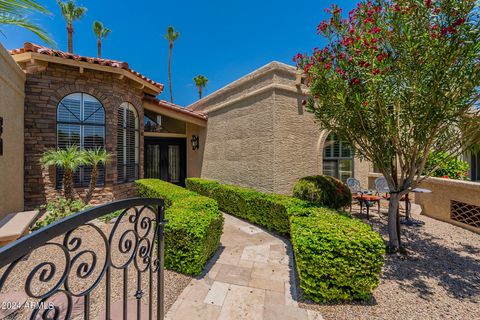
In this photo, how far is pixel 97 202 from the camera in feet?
25.2

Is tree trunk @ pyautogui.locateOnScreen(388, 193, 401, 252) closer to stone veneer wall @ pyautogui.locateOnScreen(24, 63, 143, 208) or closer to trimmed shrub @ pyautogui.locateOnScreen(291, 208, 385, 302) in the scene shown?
trimmed shrub @ pyautogui.locateOnScreen(291, 208, 385, 302)

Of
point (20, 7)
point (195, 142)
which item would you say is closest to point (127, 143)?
point (195, 142)

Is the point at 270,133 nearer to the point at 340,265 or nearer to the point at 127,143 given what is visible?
the point at 340,265

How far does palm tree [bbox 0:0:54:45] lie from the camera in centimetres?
170

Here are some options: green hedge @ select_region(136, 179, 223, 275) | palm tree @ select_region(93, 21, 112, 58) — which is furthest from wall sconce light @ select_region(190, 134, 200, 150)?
palm tree @ select_region(93, 21, 112, 58)

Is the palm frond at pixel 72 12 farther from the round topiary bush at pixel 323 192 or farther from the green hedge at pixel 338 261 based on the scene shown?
the green hedge at pixel 338 261

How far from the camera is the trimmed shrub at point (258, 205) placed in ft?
19.0

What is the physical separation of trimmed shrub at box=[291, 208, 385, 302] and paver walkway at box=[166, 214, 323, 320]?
40 cm

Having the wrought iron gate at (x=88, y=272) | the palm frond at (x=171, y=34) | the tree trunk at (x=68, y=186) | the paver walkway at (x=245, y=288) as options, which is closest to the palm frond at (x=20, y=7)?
the wrought iron gate at (x=88, y=272)

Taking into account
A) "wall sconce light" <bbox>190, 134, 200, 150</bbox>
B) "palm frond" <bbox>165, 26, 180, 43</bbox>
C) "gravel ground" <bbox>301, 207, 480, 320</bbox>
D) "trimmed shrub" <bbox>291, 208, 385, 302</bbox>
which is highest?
"palm frond" <bbox>165, 26, 180, 43</bbox>

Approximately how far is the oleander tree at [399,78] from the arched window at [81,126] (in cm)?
710

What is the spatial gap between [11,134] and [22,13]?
615 centimetres

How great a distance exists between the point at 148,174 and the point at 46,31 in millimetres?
10584

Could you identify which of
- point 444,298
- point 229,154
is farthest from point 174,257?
point 229,154
